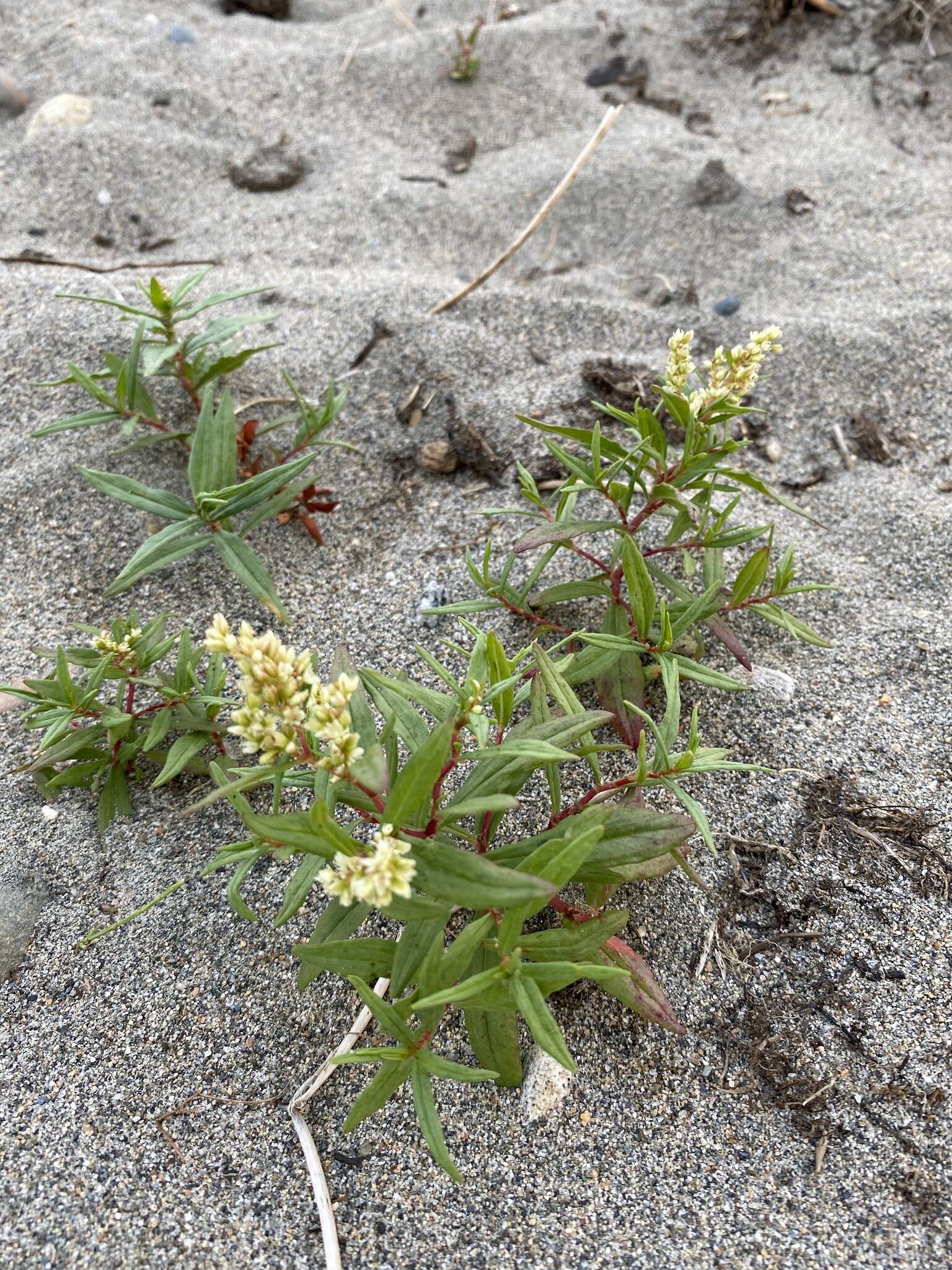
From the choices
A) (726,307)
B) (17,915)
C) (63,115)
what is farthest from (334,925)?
(63,115)

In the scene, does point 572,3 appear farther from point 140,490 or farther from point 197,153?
point 140,490

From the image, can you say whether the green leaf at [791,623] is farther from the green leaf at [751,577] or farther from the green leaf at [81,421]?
the green leaf at [81,421]

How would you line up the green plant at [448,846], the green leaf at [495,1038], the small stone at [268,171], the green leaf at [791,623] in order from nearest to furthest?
the green plant at [448,846] → the green leaf at [495,1038] → the green leaf at [791,623] → the small stone at [268,171]

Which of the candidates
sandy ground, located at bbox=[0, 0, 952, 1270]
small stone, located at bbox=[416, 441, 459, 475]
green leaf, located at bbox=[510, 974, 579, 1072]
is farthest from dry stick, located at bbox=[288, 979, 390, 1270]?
small stone, located at bbox=[416, 441, 459, 475]

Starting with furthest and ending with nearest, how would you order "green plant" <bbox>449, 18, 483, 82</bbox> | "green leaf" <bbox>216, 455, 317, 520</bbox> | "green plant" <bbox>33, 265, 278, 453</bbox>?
"green plant" <bbox>449, 18, 483, 82</bbox> → "green plant" <bbox>33, 265, 278, 453</bbox> → "green leaf" <bbox>216, 455, 317, 520</bbox>

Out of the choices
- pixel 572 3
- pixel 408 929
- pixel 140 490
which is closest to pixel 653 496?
pixel 408 929

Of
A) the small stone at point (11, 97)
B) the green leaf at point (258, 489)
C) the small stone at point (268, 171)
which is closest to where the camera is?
the green leaf at point (258, 489)

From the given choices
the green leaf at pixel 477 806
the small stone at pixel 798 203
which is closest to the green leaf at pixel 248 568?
the green leaf at pixel 477 806

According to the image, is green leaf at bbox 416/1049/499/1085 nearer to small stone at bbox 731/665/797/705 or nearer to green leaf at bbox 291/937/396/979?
green leaf at bbox 291/937/396/979
